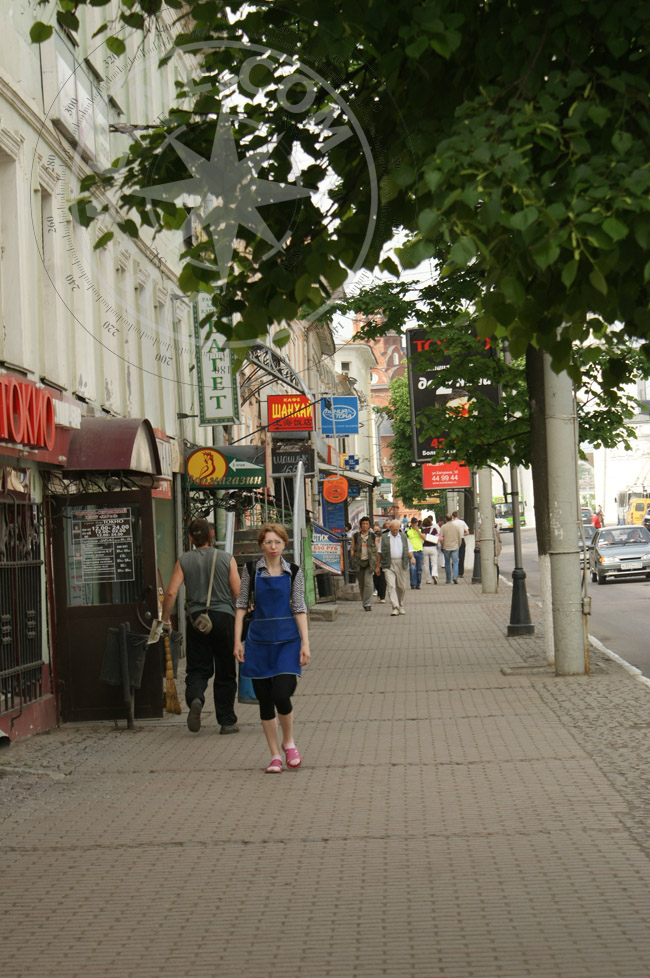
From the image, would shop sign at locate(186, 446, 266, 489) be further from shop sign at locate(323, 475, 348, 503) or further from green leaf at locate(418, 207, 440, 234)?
green leaf at locate(418, 207, 440, 234)

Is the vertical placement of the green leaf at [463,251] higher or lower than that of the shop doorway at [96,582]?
higher

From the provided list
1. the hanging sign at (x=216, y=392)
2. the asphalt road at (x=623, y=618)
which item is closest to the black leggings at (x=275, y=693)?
the asphalt road at (x=623, y=618)

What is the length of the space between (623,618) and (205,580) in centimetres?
1484

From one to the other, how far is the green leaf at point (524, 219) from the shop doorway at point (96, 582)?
921cm

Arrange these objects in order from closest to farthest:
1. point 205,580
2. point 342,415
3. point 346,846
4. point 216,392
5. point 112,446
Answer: point 346,846, point 205,580, point 112,446, point 216,392, point 342,415

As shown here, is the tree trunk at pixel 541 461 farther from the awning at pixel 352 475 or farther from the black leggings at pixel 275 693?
the awning at pixel 352 475

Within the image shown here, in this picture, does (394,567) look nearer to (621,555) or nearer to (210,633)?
(621,555)

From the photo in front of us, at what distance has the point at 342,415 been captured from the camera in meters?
37.8

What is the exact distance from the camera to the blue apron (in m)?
Answer: 9.96

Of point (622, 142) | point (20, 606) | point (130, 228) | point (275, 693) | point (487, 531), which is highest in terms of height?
point (130, 228)

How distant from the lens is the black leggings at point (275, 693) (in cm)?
990

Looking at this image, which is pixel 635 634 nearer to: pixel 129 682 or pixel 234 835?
pixel 129 682

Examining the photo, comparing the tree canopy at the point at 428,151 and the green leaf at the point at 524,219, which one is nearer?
the green leaf at the point at 524,219

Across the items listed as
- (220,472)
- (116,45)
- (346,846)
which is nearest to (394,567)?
(220,472)
